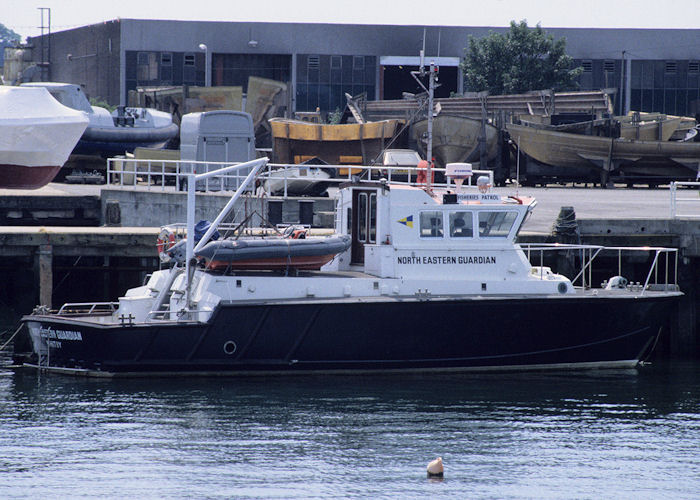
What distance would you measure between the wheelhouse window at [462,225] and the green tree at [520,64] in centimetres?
3703

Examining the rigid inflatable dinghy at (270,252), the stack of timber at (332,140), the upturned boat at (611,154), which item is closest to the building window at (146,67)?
the stack of timber at (332,140)

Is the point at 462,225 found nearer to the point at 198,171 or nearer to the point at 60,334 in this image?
the point at 60,334

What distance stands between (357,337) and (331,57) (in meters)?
39.6

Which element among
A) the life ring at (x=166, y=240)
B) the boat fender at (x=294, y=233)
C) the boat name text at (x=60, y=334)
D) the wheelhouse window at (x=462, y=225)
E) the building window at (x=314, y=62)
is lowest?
the boat name text at (x=60, y=334)

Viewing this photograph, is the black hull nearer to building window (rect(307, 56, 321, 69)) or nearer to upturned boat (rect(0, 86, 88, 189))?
upturned boat (rect(0, 86, 88, 189))

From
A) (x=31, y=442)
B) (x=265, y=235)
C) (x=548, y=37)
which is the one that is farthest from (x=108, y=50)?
(x=31, y=442)

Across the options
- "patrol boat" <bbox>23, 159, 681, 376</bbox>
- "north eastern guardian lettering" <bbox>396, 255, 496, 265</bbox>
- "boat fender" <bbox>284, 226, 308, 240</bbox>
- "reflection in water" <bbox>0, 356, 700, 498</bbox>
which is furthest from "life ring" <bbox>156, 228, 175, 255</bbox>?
"north eastern guardian lettering" <bbox>396, 255, 496, 265</bbox>

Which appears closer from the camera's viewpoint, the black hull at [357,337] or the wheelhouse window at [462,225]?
the black hull at [357,337]

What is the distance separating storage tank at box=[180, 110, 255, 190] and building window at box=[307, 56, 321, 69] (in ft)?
81.1

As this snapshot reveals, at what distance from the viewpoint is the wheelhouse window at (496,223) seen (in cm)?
1728

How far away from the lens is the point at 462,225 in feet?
56.8

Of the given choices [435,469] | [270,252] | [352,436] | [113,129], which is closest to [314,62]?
[113,129]

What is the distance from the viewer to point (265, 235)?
57.3 feet

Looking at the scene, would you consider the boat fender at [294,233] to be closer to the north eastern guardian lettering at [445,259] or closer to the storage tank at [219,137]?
the north eastern guardian lettering at [445,259]
